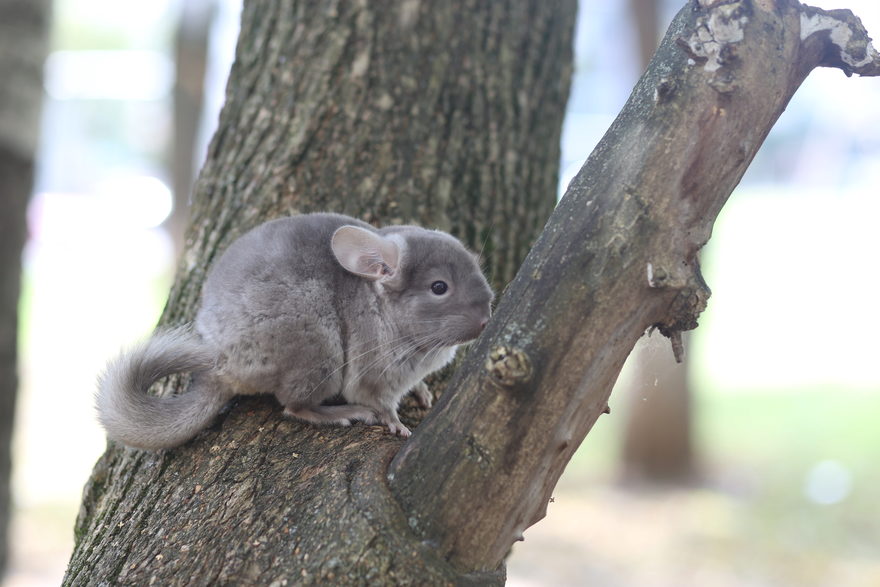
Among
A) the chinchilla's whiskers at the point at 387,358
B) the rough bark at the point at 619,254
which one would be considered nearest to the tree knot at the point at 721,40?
the rough bark at the point at 619,254

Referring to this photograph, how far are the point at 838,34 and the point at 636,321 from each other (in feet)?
2.61

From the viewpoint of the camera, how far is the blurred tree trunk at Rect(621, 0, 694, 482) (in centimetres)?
855

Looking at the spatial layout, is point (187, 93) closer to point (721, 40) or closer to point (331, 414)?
point (331, 414)

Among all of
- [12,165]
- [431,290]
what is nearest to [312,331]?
[431,290]

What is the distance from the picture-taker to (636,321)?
1.96m

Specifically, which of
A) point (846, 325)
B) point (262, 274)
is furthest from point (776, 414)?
point (262, 274)

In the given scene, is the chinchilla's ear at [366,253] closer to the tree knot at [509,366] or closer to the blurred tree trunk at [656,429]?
the tree knot at [509,366]

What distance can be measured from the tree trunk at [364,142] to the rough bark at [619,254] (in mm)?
533

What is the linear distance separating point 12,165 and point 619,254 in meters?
3.70

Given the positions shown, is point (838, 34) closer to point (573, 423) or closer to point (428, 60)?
point (573, 423)

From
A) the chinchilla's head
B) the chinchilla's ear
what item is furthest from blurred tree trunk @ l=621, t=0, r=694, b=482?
the chinchilla's ear

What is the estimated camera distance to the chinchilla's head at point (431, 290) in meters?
2.76

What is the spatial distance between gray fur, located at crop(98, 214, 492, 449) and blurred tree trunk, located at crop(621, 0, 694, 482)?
613 cm

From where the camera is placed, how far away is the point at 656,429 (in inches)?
340
